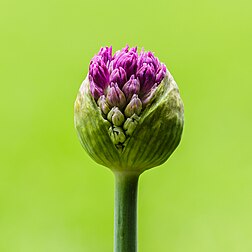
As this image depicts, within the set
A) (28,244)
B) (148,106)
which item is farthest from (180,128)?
(28,244)

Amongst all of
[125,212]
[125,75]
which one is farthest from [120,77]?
[125,212]

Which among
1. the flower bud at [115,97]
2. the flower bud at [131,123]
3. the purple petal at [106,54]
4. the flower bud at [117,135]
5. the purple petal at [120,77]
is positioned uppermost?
the purple petal at [106,54]

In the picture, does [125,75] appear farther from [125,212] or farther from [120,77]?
[125,212]

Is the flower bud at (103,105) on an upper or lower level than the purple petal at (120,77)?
lower

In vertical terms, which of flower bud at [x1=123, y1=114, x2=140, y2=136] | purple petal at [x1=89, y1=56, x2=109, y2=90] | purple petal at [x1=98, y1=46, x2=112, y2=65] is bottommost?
flower bud at [x1=123, y1=114, x2=140, y2=136]

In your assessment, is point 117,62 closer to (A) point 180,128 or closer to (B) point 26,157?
(A) point 180,128

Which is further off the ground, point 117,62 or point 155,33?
point 155,33
